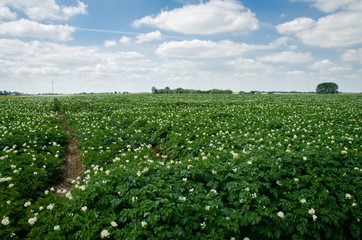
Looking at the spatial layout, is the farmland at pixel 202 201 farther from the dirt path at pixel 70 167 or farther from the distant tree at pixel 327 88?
the distant tree at pixel 327 88

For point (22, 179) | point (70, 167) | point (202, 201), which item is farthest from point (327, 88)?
point (22, 179)

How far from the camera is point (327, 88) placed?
102625 mm

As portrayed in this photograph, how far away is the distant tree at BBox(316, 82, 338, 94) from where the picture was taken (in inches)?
3959

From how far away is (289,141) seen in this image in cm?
766

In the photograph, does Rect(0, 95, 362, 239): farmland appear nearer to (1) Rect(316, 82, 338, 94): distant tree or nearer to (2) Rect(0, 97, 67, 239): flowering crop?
(2) Rect(0, 97, 67, 239): flowering crop

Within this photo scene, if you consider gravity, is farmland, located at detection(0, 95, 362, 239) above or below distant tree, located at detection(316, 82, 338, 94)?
below

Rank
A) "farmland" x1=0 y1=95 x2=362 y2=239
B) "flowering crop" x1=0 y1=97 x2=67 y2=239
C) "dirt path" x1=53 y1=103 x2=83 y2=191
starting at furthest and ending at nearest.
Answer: "dirt path" x1=53 y1=103 x2=83 y2=191, "flowering crop" x1=0 y1=97 x2=67 y2=239, "farmland" x1=0 y1=95 x2=362 y2=239

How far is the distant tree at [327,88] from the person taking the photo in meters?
101

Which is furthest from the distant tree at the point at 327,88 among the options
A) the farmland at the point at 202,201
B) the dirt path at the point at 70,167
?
the dirt path at the point at 70,167

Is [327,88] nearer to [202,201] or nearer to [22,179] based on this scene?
[202,201]

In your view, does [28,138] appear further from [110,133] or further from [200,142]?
[200,142]

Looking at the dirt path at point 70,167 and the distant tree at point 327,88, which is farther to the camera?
the distant tree at point 327,88

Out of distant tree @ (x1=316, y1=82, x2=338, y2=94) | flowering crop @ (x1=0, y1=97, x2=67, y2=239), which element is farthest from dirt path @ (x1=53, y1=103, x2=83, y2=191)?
distant tree @ (x1=316, y1=82, x2=338, y2=94)

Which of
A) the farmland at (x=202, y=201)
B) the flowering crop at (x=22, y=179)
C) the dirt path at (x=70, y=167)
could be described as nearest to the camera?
the farmland at (x=202, y=201)
